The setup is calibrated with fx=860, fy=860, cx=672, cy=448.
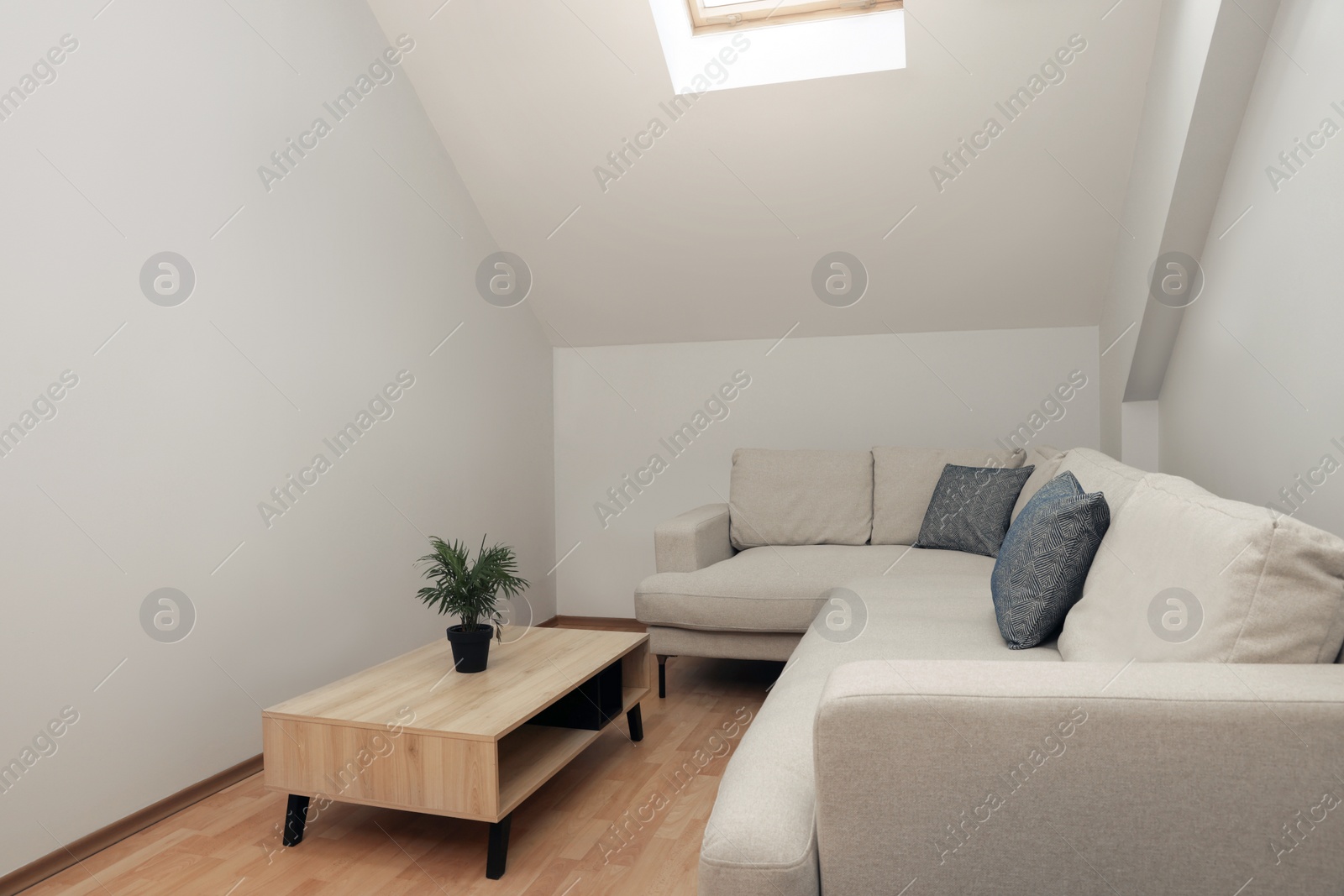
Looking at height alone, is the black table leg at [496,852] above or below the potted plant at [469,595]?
below

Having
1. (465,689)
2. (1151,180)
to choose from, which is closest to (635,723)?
(465,689)

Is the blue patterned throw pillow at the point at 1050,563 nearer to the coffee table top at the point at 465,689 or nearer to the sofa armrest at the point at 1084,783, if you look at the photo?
the sofa armrest at the point at 1084,783

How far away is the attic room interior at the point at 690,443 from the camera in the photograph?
1134 millimetres

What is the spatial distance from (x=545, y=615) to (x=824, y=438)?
1810 millimetres

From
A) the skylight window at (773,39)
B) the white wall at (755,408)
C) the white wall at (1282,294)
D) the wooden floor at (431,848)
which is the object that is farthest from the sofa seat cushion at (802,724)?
the skylight window at (773,39)

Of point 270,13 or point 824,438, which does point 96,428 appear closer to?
point 270,13

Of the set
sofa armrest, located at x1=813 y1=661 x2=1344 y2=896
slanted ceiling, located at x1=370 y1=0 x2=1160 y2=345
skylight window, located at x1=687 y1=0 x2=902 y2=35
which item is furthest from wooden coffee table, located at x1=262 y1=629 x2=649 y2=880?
skylight window, located at x1=687 y1=0 x2=902 y2=35

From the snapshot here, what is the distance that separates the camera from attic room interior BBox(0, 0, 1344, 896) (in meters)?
1.13

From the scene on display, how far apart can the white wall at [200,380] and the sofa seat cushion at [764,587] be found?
3.58 feet

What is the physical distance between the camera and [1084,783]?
3.54ft

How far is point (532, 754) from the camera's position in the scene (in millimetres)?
2336

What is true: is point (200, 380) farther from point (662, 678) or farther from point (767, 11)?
point (767, 11)

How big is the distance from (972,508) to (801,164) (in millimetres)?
1568

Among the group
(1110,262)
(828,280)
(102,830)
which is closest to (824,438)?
(828,280)
